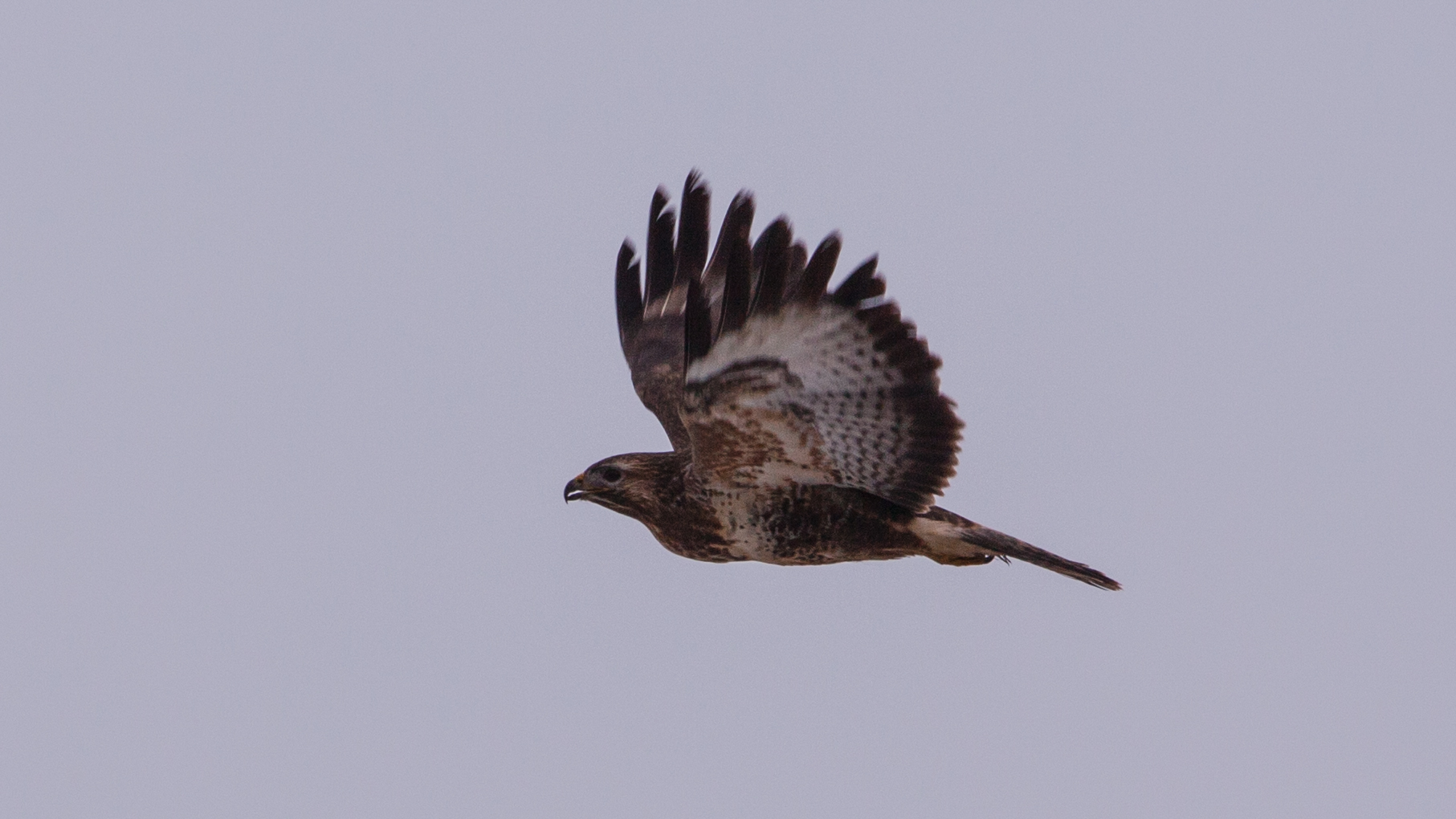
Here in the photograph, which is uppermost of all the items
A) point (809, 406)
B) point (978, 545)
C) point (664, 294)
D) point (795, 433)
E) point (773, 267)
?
point (664, 294)

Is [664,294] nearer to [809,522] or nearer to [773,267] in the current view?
[809,522]

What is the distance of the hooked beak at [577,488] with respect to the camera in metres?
9.97

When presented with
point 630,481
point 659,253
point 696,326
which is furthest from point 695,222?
point 696,326

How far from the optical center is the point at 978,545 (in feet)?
31.5

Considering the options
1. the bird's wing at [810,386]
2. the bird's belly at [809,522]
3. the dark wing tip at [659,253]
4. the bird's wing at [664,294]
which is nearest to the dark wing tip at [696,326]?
the bird's wing at [810,386]

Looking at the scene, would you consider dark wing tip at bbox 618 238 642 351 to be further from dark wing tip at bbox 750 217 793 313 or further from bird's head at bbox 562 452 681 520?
dark wing tip at bbox 750 217 793 313

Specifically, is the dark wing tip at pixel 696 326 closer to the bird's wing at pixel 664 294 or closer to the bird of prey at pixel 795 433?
the bird of prey at pixel 795 433

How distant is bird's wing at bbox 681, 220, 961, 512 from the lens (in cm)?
844

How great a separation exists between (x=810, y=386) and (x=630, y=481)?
4.62 ft

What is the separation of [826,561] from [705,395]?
1.35 meters

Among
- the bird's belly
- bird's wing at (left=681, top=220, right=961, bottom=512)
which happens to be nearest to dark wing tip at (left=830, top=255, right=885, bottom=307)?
bird's wing at (left=681, top=220, right=961, bottom=512)

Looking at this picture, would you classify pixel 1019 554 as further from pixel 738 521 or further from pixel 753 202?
pixel 753 202

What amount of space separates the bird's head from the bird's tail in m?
1.26

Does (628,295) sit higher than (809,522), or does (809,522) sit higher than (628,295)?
(628,295)
